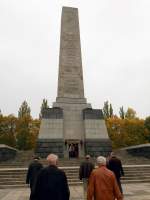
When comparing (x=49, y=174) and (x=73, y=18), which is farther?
(x=73, y=18)

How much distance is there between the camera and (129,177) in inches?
640

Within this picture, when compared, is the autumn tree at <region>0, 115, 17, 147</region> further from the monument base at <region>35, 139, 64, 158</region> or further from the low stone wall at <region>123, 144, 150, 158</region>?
the low stone wall at <region>123, 144, 150, 158</region>

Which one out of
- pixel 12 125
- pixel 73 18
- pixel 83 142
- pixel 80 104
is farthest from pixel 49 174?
pixel 12 125

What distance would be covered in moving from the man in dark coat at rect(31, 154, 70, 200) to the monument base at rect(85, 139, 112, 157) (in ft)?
70.0

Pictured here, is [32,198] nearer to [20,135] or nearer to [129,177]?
[129,177]

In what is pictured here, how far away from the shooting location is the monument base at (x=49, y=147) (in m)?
24.5

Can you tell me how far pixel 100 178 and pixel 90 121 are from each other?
2248cm

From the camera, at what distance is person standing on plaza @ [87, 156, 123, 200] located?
4594mm

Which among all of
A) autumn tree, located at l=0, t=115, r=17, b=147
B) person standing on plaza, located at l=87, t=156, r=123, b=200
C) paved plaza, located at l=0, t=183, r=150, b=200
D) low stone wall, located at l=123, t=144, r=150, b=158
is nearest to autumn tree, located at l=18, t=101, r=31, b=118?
autumn tree, located at l=0, t=115, r=17, b=147

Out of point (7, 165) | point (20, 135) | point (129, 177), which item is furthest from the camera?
point (20, 135)

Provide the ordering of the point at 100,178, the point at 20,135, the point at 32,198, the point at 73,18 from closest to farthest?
the point at 32,198
the point at 100,178
the point at 73,18
the point at 20,135

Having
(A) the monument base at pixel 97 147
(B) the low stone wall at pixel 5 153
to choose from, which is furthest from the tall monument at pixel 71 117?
(B) the low stone wall at pixel 5 153

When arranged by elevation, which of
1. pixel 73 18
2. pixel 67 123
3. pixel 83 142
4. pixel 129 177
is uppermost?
pixel 73 18

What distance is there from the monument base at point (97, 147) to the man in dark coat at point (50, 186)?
21321 mm
